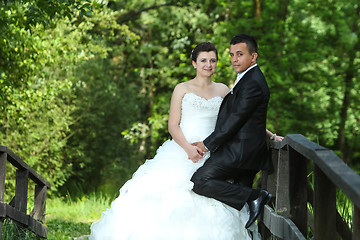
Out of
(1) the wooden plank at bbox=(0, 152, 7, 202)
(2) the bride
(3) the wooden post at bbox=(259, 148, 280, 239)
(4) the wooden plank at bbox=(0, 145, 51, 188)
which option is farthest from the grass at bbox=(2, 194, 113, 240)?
(3) the wooden post at bbox=(259, 148, 280, 239)

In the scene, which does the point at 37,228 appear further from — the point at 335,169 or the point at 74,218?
the point at 335,169

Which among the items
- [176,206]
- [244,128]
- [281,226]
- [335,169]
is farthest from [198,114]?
[335,169]

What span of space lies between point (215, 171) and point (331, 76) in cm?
1668

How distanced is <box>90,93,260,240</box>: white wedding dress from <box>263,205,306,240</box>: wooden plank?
194 millimetres

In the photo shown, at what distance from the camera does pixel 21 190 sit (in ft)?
22.9

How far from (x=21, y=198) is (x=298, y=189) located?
428cm

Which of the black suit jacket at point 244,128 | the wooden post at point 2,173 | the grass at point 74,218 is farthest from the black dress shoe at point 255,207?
the grass at point 74,218

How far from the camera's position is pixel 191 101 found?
5121 mm

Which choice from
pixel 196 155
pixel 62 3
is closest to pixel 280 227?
pixel 196 155

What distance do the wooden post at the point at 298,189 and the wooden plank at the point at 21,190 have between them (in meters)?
4.12

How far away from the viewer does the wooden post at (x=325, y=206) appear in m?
2.87

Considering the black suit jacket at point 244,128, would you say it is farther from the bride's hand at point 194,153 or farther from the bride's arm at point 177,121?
the bride's arm at point 177,121

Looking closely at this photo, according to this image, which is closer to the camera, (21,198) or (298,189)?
(298,189)

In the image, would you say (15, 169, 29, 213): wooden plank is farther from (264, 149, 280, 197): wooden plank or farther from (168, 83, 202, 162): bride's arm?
(264, 149, 280, 197): wooden plank
